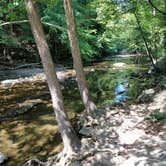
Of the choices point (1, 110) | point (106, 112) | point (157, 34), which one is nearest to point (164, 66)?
point (157, 34)

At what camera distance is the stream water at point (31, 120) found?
26.5 ft

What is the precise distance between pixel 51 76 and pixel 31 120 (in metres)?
4.07

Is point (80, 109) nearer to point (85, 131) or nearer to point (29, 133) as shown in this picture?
point (29, 133)

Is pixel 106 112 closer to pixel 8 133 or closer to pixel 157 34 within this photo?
pixel 8 133

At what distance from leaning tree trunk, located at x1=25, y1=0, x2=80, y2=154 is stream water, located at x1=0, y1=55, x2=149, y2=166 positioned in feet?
2.93

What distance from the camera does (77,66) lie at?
904 centimetres

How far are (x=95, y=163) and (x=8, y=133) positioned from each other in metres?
4.24

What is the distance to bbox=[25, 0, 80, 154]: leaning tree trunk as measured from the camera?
22.1ft

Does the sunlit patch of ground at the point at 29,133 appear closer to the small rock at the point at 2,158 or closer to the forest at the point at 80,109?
the forest at the point at 80,109

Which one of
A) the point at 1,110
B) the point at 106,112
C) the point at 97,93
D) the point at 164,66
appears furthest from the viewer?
the point at 164,66

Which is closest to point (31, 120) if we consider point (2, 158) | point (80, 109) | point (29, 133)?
point (29, 133)

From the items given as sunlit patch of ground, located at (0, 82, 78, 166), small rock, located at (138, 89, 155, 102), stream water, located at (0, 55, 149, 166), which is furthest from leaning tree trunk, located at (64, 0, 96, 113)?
small rock, located at (138, 89, 155, 102)

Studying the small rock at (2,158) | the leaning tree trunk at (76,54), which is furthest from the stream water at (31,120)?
the leaning tree trunk at (76,54)

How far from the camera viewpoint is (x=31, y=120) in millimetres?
10641
